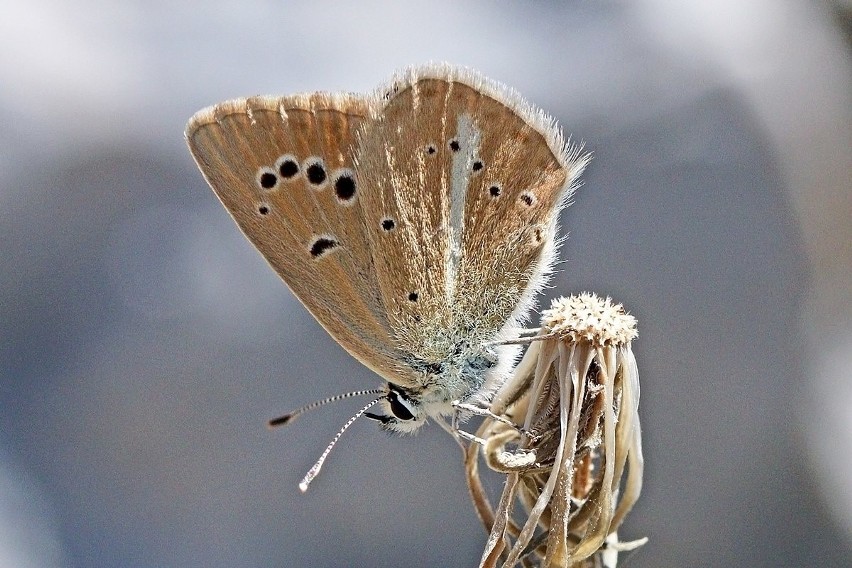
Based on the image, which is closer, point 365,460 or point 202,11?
point 365,460

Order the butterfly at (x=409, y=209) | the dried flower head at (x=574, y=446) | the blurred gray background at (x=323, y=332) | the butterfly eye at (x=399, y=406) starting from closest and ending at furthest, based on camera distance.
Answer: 1. the dried flower head at (x=574, y=446)
2. the butterfly at (x=409, y=209)
3. the butterfly eye at (x=399, y=406)
4. the blurred gray background at (x=323, y=332)

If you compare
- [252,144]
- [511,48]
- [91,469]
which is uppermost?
[511,48]

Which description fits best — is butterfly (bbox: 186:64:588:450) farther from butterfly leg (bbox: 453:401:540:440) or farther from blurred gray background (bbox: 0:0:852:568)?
blurred gray background (bbox: 0:0:852:568)

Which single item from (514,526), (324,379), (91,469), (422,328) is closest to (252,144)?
(422,328)

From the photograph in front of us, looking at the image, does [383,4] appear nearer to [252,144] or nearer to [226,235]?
[226,235]

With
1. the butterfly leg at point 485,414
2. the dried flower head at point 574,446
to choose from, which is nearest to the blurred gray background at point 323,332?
the butterfly leg at point 485,414

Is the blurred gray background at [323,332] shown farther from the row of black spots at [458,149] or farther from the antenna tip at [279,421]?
the row of black spots at [458,149]

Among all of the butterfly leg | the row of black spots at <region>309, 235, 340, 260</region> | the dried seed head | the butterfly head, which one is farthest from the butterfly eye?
the dried seed head
